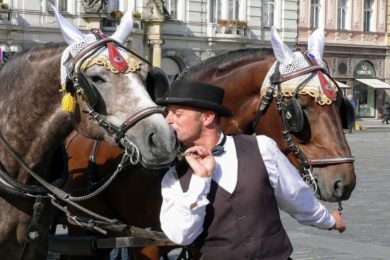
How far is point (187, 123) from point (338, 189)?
4.98ft

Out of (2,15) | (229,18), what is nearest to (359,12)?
(229,18)

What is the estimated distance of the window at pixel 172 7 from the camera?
34.1m

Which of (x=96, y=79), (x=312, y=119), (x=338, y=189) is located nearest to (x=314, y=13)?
(x=312, y=119)

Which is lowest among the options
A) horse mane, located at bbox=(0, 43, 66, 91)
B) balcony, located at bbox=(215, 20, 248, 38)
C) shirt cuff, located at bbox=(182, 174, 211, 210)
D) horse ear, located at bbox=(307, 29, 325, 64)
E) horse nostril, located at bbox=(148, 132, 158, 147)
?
shirt cuff, located at bbox=(182, 174, 211, 210)

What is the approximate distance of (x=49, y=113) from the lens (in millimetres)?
4652

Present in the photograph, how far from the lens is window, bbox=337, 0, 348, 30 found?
41125 mm

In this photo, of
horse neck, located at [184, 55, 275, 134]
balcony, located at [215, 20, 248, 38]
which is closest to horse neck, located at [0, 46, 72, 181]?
horse neck, located at [184, 55, 275, 134]

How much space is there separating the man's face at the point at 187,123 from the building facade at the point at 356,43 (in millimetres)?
36340

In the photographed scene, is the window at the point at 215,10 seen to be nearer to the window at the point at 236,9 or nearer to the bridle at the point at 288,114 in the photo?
the window at the point at 236,9

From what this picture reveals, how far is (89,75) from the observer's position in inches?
175

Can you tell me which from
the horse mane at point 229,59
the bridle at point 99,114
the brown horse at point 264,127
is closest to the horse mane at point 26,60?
the bridle at point 99,114

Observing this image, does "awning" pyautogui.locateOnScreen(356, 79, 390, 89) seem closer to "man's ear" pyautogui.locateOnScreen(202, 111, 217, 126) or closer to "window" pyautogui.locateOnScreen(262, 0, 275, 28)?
"window" pyautogui.locateOnScreen(262, 0, 275, 28)

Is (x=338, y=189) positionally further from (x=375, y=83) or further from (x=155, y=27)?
(x=375, y=83)

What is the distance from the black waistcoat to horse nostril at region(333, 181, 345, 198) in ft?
4.05
